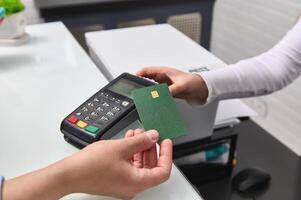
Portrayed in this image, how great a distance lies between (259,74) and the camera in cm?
85

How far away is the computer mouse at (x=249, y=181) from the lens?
36.6 inches

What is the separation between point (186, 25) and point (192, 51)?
0.95 meters

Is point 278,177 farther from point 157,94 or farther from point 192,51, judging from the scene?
point 157,94

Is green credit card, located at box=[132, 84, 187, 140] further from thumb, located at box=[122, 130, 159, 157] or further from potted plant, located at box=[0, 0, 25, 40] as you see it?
potted plant, located at box=[0, 0, 25, 40]

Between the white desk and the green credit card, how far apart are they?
2.3 inches

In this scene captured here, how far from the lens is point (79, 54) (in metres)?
0.91

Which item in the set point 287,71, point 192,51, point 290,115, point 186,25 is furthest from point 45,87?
point 186,25

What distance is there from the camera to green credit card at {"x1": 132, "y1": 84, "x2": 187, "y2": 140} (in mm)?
539

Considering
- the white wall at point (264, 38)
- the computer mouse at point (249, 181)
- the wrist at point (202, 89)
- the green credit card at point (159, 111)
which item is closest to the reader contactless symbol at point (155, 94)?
the green credit card at point (159, 111)

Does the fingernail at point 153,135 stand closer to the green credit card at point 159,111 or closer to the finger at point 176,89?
the green credit card at point 159,111

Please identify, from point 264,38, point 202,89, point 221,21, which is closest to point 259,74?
point 202,89

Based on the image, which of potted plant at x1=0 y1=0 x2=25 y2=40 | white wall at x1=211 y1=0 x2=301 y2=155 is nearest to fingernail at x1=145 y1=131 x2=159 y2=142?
potted plant at x1=0 y1=0 x2=25 y2=40

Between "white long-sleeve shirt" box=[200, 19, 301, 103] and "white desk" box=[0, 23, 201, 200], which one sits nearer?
"white desk" box=[0, 23, 201, 200]

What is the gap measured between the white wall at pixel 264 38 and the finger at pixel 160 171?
1090 mm
